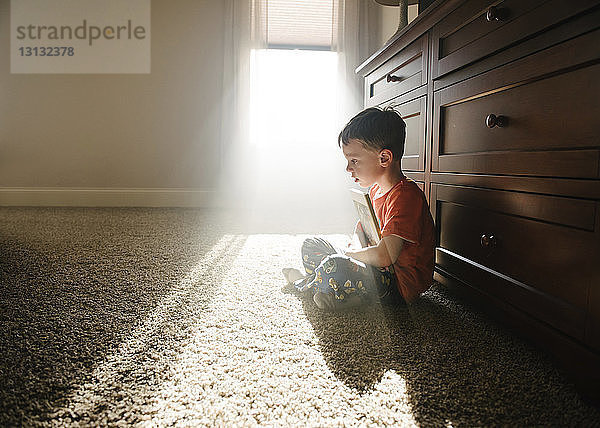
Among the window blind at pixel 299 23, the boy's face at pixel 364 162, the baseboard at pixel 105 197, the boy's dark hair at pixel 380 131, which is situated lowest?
the baseboard at pixel 105 197

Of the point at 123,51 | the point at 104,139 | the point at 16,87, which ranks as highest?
the point at 123,51

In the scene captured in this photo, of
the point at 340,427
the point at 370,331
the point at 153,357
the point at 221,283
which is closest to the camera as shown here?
the point at 340,427

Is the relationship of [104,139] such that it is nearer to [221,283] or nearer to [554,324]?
[221,283]

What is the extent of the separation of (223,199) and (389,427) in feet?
10.1

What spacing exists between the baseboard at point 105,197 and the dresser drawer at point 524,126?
2.56 meters

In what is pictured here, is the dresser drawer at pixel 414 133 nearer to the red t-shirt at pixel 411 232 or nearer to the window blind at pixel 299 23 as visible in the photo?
the red t-shirt at pixel 411 232

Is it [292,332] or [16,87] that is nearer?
[292,332]

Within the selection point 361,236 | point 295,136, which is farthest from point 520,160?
point 295,136

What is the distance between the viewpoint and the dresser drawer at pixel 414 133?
147 cm

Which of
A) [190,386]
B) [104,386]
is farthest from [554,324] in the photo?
[104,386]

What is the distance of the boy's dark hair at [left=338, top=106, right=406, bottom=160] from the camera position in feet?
4.07

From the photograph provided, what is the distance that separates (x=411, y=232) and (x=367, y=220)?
→ 0.12 m

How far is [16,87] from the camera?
137 inches

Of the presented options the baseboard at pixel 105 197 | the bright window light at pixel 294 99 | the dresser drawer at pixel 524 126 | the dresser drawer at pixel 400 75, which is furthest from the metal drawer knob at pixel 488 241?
the baseboard at pixel 105 197
